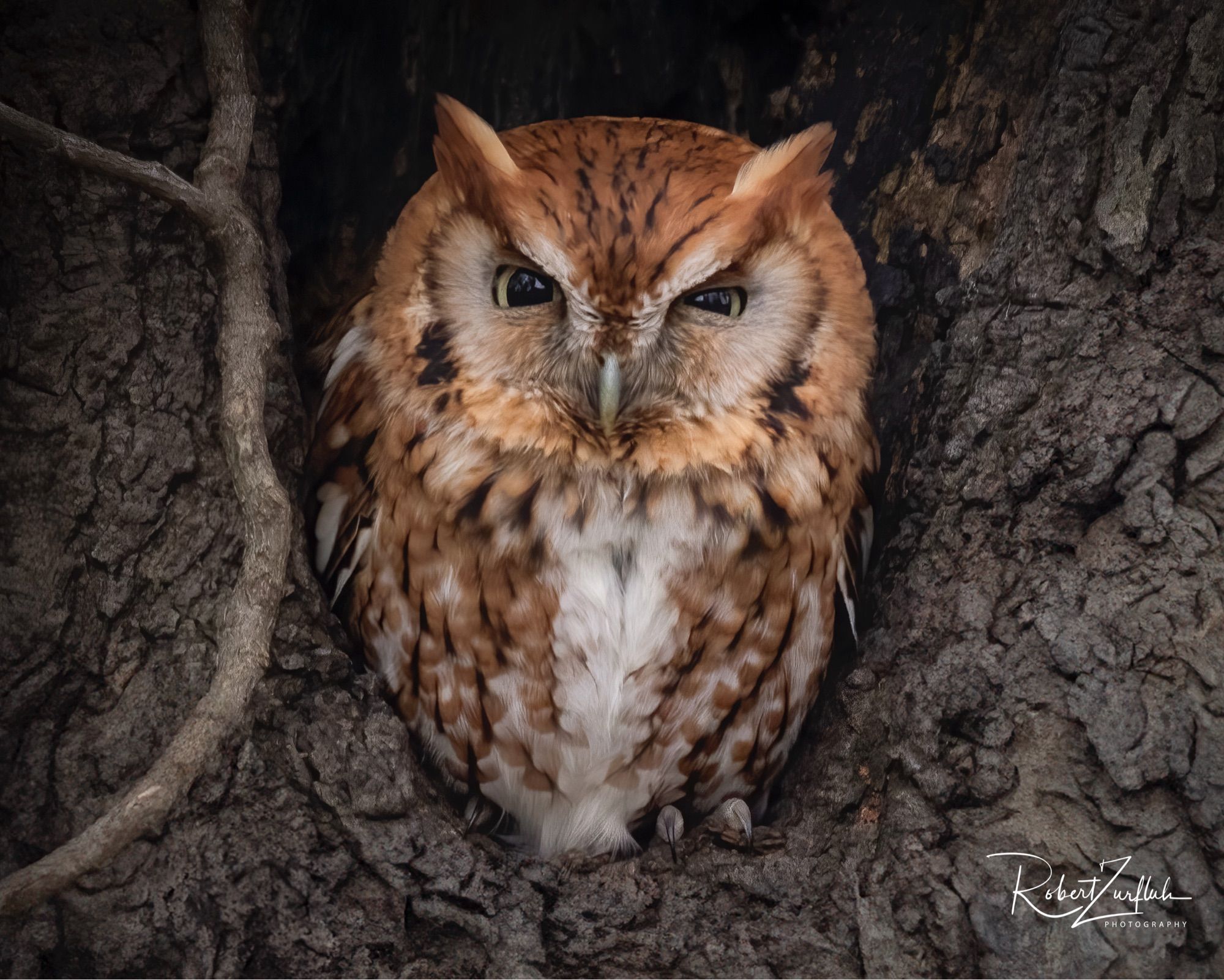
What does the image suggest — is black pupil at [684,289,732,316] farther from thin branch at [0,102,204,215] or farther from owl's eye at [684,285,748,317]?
thin branch at [0,102,204,215]

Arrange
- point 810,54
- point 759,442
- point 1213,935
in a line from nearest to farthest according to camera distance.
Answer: point 1213,935, point 759,442, point 810,54

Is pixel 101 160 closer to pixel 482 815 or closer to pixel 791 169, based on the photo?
pixel 791 169

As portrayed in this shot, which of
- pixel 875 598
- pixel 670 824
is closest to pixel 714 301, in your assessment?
pixel 875 598

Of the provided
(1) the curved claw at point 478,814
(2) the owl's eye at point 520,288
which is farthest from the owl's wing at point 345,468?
(1) the curved claw at point 478,814

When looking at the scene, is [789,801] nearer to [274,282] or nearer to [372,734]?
[372,734]

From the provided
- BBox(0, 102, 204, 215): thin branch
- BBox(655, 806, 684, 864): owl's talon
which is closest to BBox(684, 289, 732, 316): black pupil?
BBox(0, 102, 204, 215): thin branch

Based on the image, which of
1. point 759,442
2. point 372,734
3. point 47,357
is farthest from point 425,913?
point 47,357
